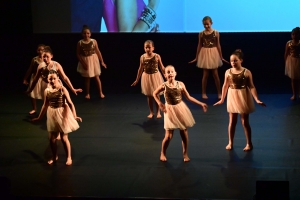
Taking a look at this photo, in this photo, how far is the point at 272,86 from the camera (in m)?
9.69

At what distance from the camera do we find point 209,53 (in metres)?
8.78

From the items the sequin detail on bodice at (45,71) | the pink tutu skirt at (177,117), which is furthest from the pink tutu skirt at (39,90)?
the pink tutu skirt at (177,117)

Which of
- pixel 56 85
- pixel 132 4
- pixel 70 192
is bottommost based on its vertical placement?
pixel 70 192

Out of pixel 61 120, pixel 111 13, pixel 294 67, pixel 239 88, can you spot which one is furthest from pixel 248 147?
pixel 111 13

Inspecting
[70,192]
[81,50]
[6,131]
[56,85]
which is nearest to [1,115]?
[6,131]

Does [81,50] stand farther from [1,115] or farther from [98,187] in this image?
[98,187]

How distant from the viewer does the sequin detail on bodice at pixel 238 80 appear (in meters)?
6.43

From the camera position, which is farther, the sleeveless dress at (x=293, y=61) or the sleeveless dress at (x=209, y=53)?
the sleeveless dress at (x=209, y=53)

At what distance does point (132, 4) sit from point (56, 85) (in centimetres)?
420

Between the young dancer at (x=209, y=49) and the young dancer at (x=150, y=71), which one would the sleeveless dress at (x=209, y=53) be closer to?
the young dancer at (x=209, y=49)

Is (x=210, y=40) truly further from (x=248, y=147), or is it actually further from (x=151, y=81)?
(x=248, y=147)

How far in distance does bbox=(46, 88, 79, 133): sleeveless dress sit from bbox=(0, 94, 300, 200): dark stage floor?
1.38ft

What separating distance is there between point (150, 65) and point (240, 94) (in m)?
1.71

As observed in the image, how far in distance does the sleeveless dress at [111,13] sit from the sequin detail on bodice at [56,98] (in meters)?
4.14
